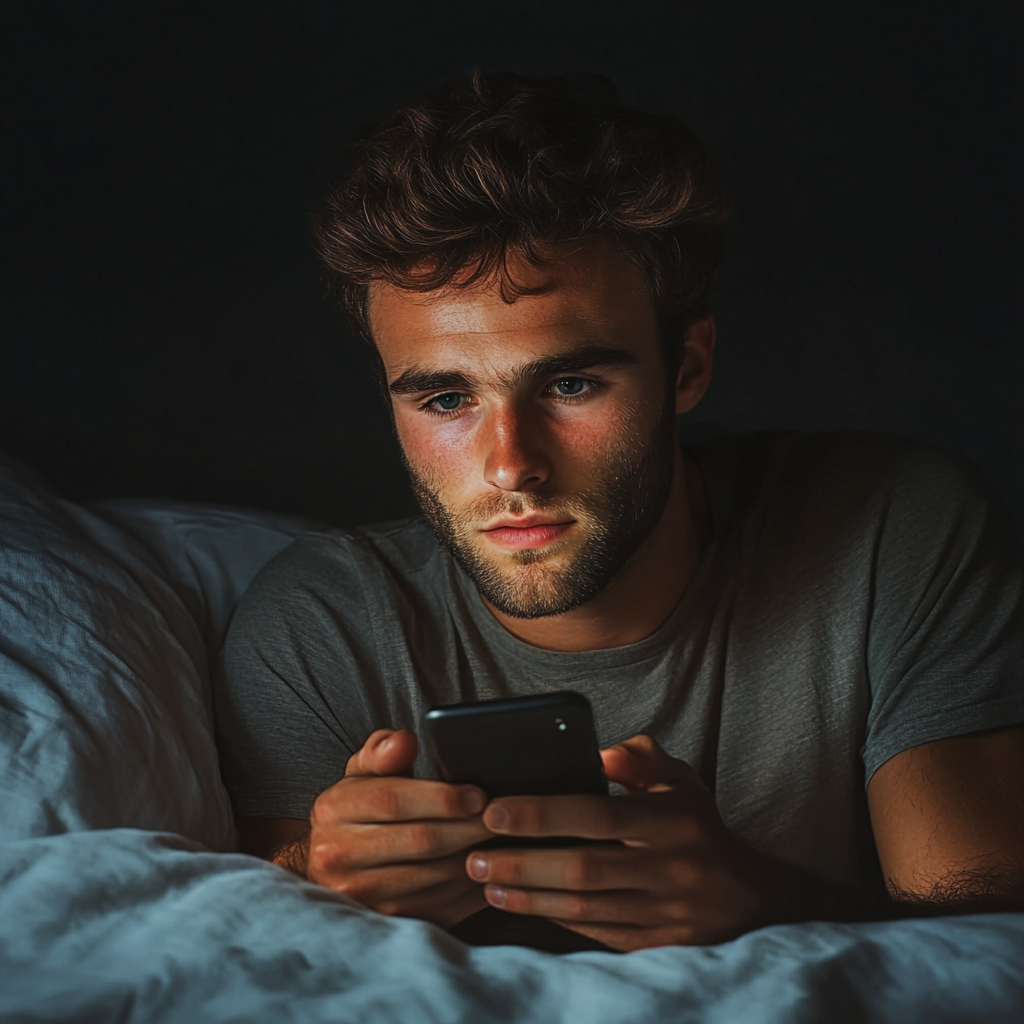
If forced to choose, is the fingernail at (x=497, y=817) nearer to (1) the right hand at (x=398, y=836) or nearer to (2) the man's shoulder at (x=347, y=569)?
(1) the right hand at (x=398, y=836)

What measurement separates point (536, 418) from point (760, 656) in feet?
1.16

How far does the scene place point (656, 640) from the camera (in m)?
1.04

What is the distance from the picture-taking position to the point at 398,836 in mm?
724

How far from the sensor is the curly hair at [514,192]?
93cm

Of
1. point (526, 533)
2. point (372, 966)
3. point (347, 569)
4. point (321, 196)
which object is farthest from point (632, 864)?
point (321, 196)

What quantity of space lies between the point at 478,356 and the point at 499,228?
127mm

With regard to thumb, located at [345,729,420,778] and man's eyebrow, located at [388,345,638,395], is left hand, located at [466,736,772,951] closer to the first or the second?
thumb, located at [345,729,420,778]

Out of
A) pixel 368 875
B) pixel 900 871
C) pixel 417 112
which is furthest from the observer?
pixel 417 112

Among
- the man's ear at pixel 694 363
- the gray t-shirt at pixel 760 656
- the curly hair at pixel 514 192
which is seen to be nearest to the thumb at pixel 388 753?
Result: the gray t-shirt at pixel 760 656

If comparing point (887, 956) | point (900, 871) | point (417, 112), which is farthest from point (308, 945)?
point (417, 112)

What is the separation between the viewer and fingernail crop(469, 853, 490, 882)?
710 mm

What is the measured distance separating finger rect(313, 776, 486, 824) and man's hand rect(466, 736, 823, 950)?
21mm

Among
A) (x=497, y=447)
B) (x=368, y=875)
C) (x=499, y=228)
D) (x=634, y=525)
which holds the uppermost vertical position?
(x=499, y=228)

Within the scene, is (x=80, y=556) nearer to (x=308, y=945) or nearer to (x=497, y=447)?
(x=497, y=447)
